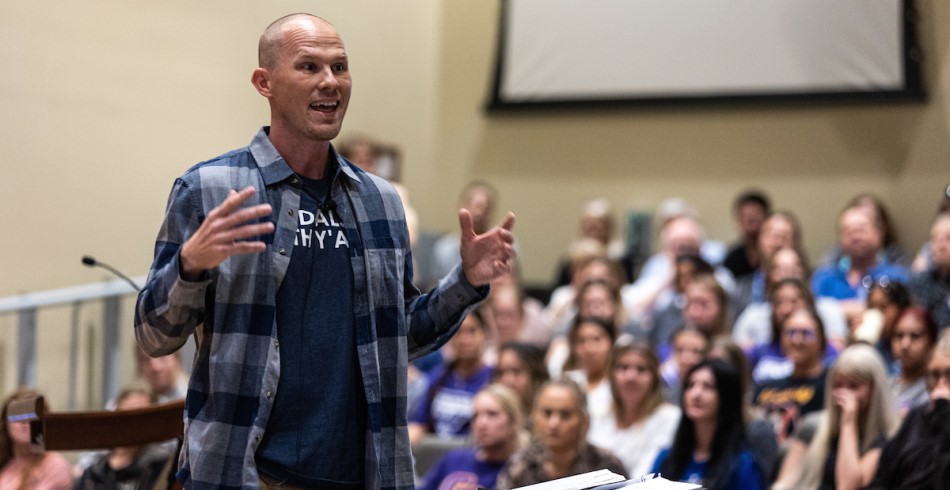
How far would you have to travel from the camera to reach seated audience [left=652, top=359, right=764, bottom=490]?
13.7ft

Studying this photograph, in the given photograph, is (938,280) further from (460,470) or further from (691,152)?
(691,152)

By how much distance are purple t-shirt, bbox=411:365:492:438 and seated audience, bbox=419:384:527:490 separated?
0.71 m

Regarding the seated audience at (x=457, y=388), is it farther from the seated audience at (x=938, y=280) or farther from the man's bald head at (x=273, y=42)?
the man's bald head at (x=273, y=42)

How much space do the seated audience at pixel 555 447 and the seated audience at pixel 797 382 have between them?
92cm

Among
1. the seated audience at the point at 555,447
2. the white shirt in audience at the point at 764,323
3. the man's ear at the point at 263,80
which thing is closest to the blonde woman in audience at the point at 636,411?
the seated audience at the point at 555,447

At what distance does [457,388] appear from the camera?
5.38m

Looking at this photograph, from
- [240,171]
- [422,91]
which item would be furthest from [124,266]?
[422,91]

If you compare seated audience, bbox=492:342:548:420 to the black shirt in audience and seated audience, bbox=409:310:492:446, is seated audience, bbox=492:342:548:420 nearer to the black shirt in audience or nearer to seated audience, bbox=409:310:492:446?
seated audience, bbox=409:310:492:446

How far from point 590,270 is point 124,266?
275 cm

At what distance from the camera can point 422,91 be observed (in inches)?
335

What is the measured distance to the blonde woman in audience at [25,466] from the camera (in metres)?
3.71

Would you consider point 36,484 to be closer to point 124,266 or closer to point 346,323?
point 124,266

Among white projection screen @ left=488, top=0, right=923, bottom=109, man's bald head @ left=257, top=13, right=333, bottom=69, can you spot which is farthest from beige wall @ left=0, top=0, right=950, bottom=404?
man's bald head @ left=257, top=13, right=333, bottom=69

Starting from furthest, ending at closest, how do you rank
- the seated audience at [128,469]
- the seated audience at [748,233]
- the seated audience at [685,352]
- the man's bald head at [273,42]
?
the seated audience at [748,233] < the seated audience at [685,352] < the seated audience at [128,469] < the man's bald head at [273,42]
